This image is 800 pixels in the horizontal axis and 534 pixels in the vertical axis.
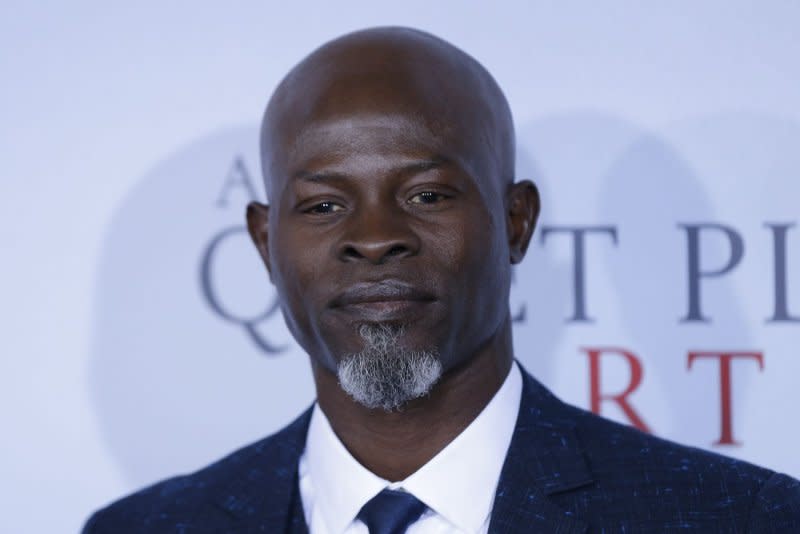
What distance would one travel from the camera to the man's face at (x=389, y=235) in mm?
1171

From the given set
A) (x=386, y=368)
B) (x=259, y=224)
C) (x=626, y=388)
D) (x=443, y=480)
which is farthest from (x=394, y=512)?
(x=626, y=388)

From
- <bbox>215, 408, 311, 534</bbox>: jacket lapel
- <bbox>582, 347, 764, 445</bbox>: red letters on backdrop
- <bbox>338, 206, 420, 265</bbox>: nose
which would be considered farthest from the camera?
<bbox>582, 347, 764, 445</bbox>: red letters on backdrop

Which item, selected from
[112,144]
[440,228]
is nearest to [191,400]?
[112,144]

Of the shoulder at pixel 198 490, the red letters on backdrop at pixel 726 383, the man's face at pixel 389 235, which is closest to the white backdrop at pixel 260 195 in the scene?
the red letters on backdrop at pixel 726 383

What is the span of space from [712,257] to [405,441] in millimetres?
671

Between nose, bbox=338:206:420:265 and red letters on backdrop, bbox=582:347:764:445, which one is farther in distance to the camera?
red letters on backdrop, bbox=582:347:764:445

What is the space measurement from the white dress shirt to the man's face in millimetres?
85

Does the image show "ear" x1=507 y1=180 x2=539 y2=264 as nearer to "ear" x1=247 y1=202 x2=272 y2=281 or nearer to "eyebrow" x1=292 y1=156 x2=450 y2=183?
"eyebrow" x1=292 y1=156 x2=450 y2=183

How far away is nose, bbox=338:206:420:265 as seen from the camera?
1.16 meters

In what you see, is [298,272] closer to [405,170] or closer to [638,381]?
[405,170]

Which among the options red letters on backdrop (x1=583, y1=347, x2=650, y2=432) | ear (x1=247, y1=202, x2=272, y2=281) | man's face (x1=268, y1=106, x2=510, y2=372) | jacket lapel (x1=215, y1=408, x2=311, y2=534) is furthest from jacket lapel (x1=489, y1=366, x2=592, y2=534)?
red letters on backdrop (x1=583, y1=347, x2=650, y2=432)

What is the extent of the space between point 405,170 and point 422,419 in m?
0.26

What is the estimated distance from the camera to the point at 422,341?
46.5 inches

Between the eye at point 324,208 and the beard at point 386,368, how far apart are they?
130 millimetres
